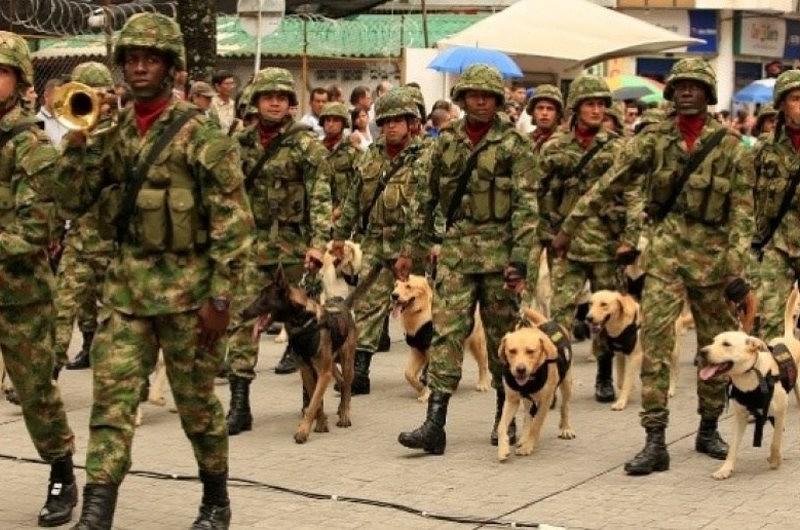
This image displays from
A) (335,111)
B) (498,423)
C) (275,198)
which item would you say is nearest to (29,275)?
(275,198)

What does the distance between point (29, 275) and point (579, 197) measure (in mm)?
5470

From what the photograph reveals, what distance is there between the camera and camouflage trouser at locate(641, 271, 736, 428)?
9.62m

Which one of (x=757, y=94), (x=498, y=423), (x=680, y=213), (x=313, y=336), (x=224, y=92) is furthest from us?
(x=757, y=94)

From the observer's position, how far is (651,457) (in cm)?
961

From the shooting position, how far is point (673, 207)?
9766mm

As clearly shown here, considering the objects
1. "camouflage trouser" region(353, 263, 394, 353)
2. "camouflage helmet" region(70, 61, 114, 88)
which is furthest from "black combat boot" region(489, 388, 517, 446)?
"camouflage helmet" region(70, 61, 114, 88)

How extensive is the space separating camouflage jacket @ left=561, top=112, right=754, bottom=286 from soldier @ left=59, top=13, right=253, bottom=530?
2728 mm

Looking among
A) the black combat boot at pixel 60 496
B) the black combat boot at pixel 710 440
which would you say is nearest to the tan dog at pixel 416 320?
the black combat boot at pixel 710 440

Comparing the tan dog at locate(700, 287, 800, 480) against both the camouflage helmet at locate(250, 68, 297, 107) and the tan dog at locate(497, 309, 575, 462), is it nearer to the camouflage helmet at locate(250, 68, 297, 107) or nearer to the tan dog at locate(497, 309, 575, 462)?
the tan dog at locate(497, 309, 575, 462)

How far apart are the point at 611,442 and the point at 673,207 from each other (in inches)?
67.5

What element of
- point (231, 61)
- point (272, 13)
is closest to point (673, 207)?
point (272, 13)

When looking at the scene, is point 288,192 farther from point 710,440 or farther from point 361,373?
point 710,440

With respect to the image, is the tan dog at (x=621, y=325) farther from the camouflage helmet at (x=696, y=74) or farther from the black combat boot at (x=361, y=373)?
the camouflage helmet at (x=696, y=74)

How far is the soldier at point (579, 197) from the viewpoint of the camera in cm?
1220
